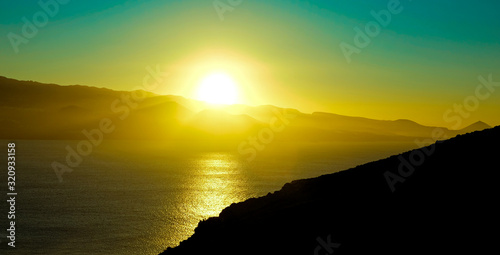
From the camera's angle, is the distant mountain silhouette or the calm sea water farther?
the calm sea water

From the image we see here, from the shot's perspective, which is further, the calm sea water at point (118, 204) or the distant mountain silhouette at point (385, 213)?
the calm sea water at point (118, 204)

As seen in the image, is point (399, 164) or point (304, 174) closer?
point (399, 164)

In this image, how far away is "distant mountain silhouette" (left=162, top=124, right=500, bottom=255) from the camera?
22922 mm

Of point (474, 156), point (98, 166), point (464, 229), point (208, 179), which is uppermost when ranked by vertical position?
point (98, 166)

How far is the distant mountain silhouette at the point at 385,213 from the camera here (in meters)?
22.9

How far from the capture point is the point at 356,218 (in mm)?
27906

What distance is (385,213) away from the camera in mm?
27078

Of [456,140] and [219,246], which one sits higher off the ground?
[456,140]

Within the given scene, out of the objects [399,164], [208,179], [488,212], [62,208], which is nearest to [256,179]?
[208,179]

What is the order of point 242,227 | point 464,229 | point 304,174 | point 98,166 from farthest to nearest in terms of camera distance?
point 98,166 → point 304,174 → point 242,227 → point 464,229

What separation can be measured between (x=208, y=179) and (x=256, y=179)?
15.8 metres

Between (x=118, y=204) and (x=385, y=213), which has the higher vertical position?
(x=118, y=204)

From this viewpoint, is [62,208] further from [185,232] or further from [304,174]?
[304,174]

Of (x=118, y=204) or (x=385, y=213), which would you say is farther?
(x=118, y=204)
